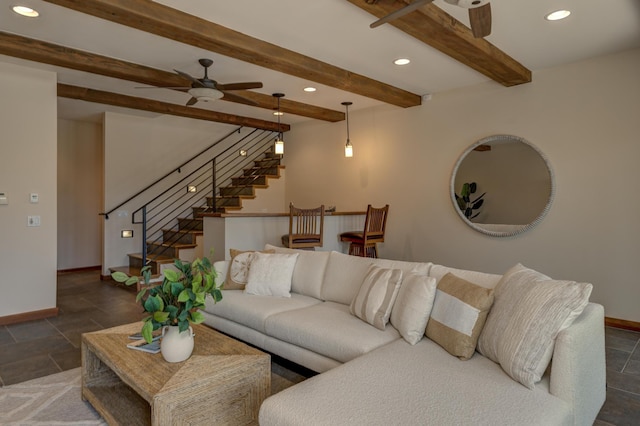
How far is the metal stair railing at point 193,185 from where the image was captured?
659cm

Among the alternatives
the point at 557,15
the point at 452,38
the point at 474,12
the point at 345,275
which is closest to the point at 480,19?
the point at 474,12

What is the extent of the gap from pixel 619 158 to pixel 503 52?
1.53 meters

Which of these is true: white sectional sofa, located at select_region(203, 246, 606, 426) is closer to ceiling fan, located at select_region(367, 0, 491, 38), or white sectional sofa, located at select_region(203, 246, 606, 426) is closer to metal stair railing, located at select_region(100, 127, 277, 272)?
ceiling fan, located at select_region(367, 0, 491, 38)

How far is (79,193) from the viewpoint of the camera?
695 cm

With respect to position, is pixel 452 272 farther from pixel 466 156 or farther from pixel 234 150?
pixel 234 150

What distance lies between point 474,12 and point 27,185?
4.50 metres

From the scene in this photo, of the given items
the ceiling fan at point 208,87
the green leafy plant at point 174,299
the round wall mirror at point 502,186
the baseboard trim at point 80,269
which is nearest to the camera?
the green leafy plant at point 174,299

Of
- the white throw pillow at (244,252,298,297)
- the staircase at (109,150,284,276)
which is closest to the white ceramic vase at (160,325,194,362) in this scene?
the white throw pillow at (244,252,298,297)

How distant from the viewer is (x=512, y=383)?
5.44 feet

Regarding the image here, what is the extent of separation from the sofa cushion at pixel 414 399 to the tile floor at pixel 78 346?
99 centimetres

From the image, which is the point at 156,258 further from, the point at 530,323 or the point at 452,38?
the point at 530,323

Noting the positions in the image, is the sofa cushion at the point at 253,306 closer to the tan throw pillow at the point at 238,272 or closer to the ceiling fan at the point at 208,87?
the tan throw pillow at the point at 238,272

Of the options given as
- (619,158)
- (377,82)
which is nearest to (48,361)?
(377,82)

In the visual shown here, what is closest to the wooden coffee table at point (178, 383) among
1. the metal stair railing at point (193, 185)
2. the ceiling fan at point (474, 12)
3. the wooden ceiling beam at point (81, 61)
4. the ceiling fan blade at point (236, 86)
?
the ceiling fan at point (474, 12)
